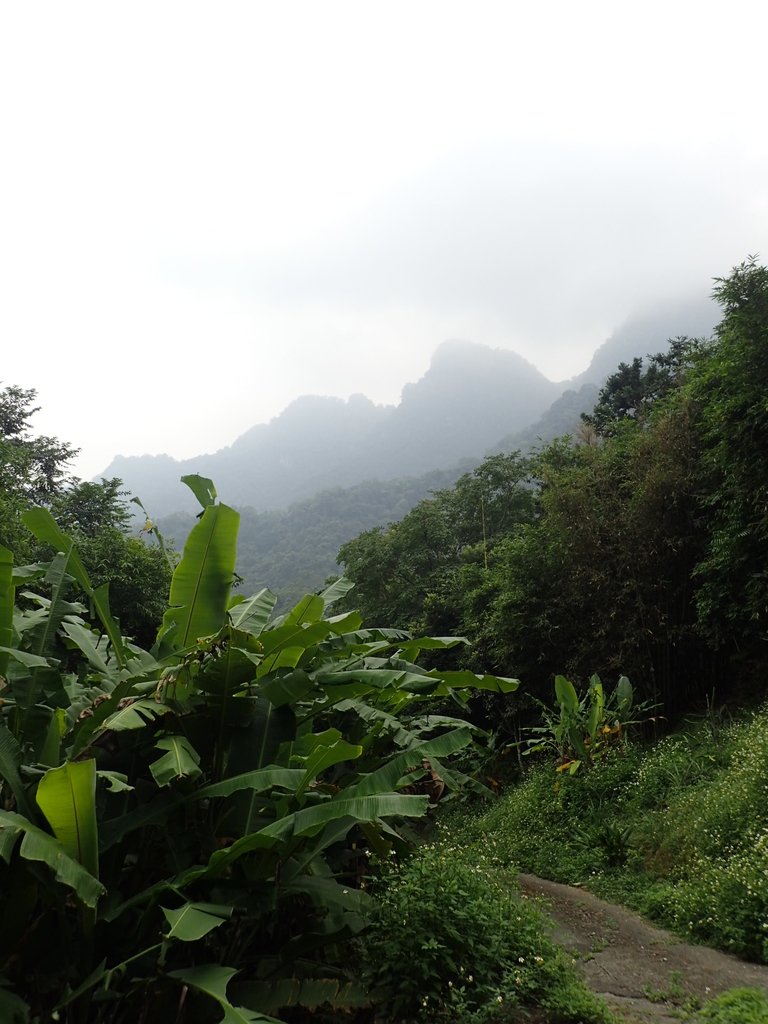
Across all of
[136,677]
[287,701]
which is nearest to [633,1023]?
[287,701]

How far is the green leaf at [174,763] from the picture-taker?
8.34 ft

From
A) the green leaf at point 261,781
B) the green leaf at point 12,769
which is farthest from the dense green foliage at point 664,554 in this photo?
the green leaf at point 12,769

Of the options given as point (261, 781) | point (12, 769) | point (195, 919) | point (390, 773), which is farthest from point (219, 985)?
Result: point (12, 769)

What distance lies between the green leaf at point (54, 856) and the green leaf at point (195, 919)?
29 centimetres

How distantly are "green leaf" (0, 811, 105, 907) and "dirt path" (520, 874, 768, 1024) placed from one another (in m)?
2.42

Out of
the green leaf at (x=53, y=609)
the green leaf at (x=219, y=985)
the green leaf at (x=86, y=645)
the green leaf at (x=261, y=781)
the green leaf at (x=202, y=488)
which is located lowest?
the green leaf at (x=219, y=985)

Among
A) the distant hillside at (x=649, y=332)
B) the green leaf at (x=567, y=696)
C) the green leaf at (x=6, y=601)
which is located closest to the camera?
the green leaf at (x=6, y=601)

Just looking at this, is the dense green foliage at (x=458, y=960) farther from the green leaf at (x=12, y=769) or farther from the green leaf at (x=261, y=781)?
the green leaf at (x=12, y=769)

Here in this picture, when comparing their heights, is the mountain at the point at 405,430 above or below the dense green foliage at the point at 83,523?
above

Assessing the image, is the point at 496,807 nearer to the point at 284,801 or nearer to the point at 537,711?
the point at 537,711

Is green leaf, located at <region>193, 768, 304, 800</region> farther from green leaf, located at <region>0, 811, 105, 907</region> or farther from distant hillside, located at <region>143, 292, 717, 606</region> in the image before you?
distant hillside, located at <region>143, 292, 717, 606</region>

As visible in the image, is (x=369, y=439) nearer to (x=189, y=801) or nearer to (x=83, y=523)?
(x=83, y=523)

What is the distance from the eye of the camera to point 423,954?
2904 mm

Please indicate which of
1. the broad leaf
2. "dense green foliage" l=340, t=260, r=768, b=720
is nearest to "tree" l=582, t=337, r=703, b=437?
"dense green foliage" l=340, t=260, r=768, b=720
